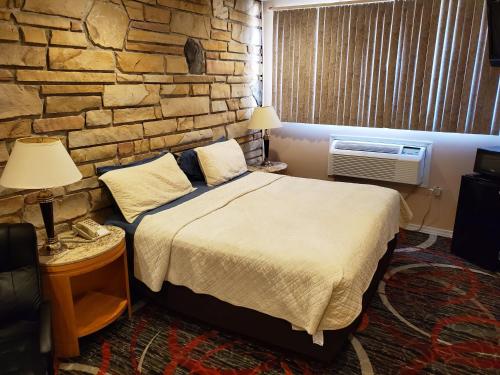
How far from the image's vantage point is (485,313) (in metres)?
2.59

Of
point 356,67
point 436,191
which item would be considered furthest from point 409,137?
point 356,67

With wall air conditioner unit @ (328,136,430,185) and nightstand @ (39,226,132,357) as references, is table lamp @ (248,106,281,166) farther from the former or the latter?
nightstand @ (39,226,132,357)

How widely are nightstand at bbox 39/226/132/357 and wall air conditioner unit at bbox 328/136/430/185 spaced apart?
2638 millimetres

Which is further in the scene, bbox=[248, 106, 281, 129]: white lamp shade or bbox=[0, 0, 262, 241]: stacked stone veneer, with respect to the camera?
bbox=[248, 106, 281, 129]: white lamp shade

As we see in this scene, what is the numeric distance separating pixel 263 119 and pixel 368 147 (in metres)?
1.17

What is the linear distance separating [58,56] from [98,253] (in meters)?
1.27

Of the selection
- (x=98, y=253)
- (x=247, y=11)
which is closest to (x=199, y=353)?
(x=98, y=253)

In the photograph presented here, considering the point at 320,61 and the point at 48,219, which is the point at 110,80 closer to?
the point at 48,219

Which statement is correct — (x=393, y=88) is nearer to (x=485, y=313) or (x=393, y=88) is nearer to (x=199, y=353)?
(x=485, y=313)

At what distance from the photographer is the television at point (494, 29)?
2.80 metres

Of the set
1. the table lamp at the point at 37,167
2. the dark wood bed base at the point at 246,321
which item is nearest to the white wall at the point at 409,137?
the dark wood bed base at the point at 246,321

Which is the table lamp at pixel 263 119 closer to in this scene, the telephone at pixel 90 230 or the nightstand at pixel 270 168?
the nightstand at pixel 270 168

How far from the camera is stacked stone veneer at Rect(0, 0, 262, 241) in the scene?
2213 mm

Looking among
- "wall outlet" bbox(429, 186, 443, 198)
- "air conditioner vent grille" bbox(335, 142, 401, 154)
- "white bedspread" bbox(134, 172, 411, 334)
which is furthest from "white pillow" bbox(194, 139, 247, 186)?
"wall outlet" bbox(429, 186, 443, 198)
